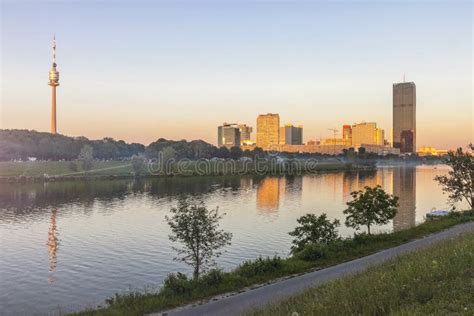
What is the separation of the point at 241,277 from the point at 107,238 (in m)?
26.0

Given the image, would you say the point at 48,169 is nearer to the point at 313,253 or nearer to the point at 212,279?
the point at 313,253

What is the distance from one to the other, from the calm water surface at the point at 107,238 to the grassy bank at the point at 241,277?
21.6ft

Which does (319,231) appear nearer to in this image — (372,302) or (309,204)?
(372,302)

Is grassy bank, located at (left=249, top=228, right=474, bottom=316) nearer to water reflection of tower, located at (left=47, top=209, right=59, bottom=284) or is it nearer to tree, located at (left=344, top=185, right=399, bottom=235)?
tree, located at (left=344, top=185, right=399, bottom=235)

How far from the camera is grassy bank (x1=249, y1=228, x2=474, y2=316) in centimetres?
796

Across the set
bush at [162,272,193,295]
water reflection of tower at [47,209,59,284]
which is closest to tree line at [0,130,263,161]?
water reflection of tower at [47,209,59,284]

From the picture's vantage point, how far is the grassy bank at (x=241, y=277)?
14.6 meters

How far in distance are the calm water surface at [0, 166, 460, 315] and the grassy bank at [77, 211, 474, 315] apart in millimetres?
6595

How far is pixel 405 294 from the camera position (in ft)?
29.4

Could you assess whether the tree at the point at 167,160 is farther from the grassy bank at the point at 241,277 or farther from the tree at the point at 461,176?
the grassy bank at the point at 241,277

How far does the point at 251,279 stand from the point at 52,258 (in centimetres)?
2069

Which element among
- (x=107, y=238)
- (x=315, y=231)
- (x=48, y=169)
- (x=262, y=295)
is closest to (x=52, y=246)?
(x=107, y=238)

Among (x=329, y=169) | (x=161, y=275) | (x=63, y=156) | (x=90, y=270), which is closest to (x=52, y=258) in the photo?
(x=90, y=270)

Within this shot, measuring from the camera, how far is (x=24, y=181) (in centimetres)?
11056
